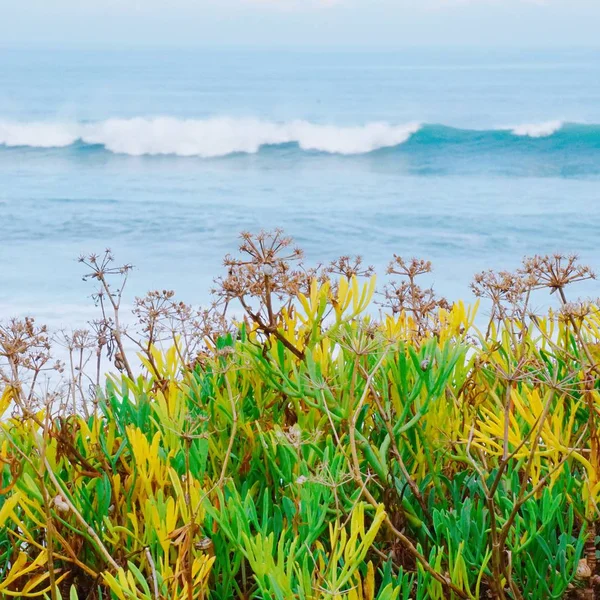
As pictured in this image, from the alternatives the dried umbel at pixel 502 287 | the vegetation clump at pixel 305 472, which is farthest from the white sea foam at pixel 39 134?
the vegetation clump at pixel 305 472

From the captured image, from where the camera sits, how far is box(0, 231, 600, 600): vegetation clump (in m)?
1.02

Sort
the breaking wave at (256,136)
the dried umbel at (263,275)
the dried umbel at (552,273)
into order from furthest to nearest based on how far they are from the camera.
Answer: the breaking wave at (256,136) → the dried umbel at (552,273) → the dried umbel at (263,275)

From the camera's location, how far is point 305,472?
1087 mm

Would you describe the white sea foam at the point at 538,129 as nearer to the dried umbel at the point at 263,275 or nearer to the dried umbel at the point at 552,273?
the dried umbel at the point at 552,273

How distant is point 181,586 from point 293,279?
0.56 metres

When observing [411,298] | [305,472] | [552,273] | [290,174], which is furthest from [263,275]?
[290,174]

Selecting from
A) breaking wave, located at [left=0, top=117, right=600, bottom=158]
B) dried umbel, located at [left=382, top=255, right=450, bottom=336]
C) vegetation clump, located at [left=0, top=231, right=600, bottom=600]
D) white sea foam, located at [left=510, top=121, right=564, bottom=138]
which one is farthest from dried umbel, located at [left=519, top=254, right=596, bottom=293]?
white sea foam, located at [left=510, top=121, right=564, bottom=138]

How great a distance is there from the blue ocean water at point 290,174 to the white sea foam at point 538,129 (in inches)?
4.4

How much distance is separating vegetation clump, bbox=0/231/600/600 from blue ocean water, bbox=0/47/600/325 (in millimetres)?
7450

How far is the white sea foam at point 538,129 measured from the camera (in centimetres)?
2248

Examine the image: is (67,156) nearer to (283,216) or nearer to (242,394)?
(283,216)

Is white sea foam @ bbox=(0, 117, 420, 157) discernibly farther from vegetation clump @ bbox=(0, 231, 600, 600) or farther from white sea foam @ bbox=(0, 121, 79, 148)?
vegetation clump @ bbox=(0, 231, 600, 600)

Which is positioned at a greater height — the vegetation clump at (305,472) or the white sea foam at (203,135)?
the white sea foam at (203,135)

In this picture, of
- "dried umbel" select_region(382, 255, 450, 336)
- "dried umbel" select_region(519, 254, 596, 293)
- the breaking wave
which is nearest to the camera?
"dried umbel" select_region(519, 254, 596, 293)
